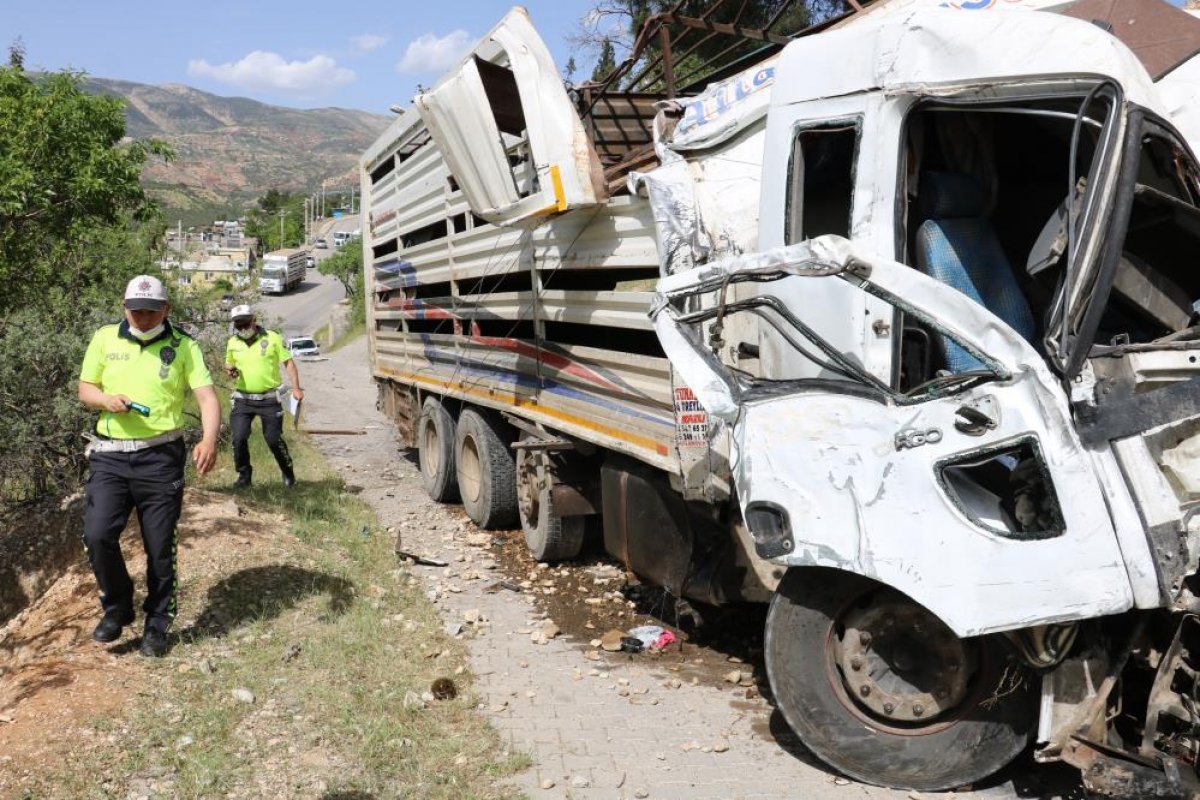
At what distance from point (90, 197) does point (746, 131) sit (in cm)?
433

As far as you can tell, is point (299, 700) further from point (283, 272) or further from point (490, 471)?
point (283, 272)

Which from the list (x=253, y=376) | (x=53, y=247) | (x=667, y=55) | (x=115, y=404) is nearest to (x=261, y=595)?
(x=115, y=404)

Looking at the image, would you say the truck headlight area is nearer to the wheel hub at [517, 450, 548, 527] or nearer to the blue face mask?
the wheel hub at [517, 450, 548, 527]

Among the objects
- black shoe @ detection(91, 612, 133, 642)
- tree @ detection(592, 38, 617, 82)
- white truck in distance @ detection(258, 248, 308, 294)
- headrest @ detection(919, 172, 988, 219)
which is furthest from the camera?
white truck in distance @ detection(258, 248, 308, 294)

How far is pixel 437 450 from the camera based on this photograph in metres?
8.51

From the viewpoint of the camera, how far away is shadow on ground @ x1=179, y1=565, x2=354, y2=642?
5.10m

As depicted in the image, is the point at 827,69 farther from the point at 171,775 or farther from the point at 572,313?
the point at 171,775

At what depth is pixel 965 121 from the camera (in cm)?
354

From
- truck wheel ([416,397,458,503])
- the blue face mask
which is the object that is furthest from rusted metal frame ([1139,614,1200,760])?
truck wheel ([416,397,458,503])

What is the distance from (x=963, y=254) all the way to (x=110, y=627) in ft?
13.0

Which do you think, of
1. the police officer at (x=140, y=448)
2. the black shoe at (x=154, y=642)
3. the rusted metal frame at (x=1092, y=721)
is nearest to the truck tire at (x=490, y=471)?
the police officer at (x=140, y=448)

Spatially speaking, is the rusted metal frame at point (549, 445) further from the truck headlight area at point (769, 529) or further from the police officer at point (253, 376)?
the police officer at point (253, 376)

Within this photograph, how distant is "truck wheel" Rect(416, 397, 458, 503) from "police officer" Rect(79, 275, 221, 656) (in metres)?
3.59

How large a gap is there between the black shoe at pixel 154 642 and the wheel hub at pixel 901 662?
9.97 feet
